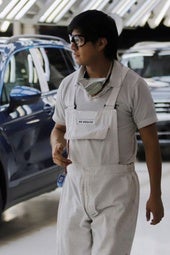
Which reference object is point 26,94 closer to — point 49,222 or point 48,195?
point 49,222

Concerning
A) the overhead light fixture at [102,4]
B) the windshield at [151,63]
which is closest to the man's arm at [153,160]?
the windshield at [151,63]

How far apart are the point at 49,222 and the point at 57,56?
1745 millimetres

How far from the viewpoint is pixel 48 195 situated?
6.85 metres

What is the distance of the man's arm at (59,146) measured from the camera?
8.68 feet

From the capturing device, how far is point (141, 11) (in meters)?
16.1

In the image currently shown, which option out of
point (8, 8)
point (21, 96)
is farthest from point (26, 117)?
point (8, 8)

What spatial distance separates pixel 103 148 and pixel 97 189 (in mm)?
175

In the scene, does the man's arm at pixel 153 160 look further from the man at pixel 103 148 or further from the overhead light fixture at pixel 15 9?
the overhead light fixture at pixel 15 9

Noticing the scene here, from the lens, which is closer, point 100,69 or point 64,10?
point 100,69

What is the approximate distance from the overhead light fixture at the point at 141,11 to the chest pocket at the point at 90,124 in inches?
533

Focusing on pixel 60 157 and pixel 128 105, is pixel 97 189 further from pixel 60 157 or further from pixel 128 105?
pixel 128 105

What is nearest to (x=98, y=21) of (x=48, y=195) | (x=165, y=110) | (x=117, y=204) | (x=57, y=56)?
(x=117, y=204)

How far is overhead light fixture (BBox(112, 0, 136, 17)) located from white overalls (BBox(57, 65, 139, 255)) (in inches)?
490

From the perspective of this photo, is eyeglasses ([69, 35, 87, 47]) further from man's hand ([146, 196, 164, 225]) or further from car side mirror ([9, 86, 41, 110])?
car side mirror ([9, 86, 41, 110])
